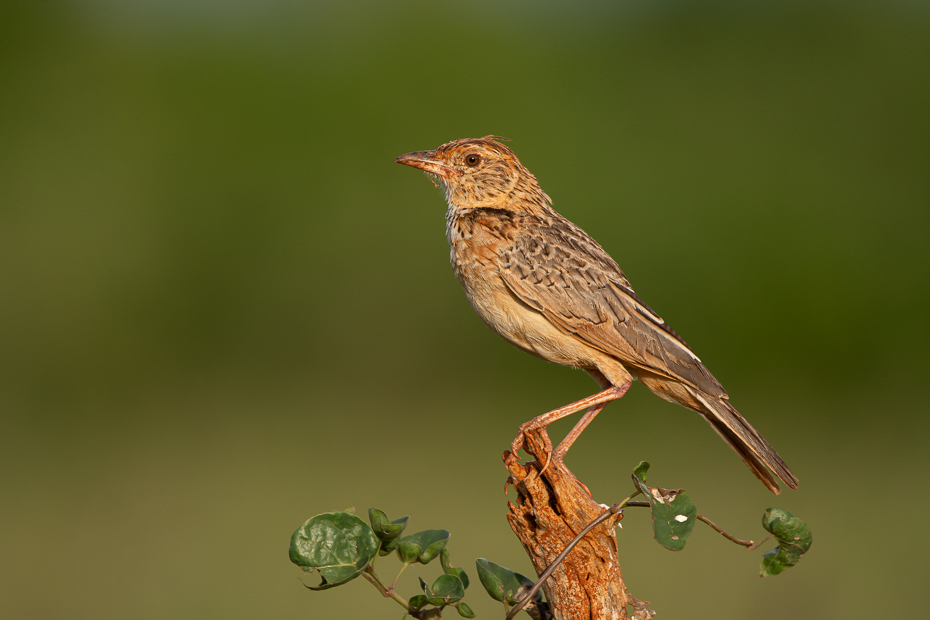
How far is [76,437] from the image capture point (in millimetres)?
11273

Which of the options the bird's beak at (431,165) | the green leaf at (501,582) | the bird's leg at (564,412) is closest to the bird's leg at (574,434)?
the bird's leg at (564,412)

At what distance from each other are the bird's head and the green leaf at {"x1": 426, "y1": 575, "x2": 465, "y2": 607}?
3111 mm

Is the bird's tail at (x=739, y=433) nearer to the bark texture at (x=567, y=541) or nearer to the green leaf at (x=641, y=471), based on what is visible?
the bark texture at (x=567, y=541)

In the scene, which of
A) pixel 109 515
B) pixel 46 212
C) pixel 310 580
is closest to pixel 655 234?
pixel 310 580

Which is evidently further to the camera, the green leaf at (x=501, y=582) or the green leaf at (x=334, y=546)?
the green leaf at (x=501, y=582)

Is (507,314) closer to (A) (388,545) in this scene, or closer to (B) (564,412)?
(B) (564,412)

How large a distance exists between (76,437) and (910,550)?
9.37 metres

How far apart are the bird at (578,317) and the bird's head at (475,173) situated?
0.83 feet

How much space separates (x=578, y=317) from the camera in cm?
494

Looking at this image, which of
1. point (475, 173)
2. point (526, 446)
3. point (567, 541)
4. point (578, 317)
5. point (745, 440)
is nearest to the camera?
point (567, 541)

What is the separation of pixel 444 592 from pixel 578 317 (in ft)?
7.78

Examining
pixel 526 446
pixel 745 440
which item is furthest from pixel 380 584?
pixel 745 440

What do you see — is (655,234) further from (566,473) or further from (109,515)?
(566,473)

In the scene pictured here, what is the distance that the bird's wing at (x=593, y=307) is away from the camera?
193 inches
